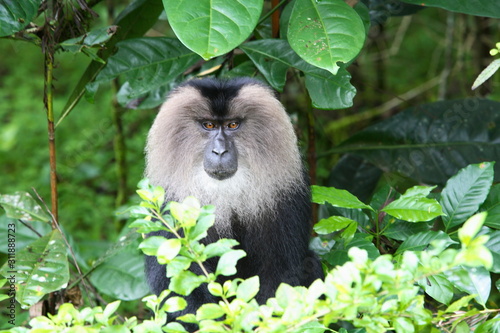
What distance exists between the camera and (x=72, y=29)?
2418 mm

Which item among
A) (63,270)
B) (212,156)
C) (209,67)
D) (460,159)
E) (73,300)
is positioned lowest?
(73,300)

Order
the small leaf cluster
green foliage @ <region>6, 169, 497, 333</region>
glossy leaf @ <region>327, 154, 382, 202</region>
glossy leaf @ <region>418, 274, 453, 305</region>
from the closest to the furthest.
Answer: green foliage @ <region>6, 169, 497, 333</region> → glossy leaf @ <region>418, 274, 453, 305</region> → the small leaf cluster → glossy leaf @ <region>327, 154, 382, 202</region>

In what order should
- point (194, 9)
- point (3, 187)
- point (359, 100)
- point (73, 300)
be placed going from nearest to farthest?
point (194, 9) → point (73, 300) → point (3, 187) → point (359, 100)

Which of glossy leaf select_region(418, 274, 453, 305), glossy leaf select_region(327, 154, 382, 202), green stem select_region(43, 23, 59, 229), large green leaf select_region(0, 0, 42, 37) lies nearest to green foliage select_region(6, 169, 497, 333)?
glossy leaf select_region(418, 274, 453, 305)

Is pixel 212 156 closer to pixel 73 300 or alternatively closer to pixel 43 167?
pixel 73 300

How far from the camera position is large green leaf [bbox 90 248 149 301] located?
2.62 m

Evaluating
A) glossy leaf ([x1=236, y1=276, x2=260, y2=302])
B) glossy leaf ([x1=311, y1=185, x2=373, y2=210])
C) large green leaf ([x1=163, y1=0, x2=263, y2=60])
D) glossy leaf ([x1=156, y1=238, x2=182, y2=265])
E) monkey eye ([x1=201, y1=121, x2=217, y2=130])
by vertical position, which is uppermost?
large green leaf ([x1=163, y1=0, x2=263, y2=60])

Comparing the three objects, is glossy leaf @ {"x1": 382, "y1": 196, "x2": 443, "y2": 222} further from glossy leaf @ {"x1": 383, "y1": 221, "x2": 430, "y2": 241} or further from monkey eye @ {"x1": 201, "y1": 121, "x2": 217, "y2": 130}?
monkey eye @ {"x1": 201, "y1": 121, "x2": 217, "y2": 130}

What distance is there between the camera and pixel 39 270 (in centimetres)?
216

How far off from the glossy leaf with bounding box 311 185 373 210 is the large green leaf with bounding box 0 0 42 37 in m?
→ 1.17

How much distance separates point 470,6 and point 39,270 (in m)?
1.88

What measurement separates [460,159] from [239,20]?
149 cm

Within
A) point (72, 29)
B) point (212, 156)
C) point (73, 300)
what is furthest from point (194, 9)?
point (73, 300)

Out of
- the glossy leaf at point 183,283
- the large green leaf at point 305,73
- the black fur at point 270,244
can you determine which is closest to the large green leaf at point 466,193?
the large green leaf at point 305,73
